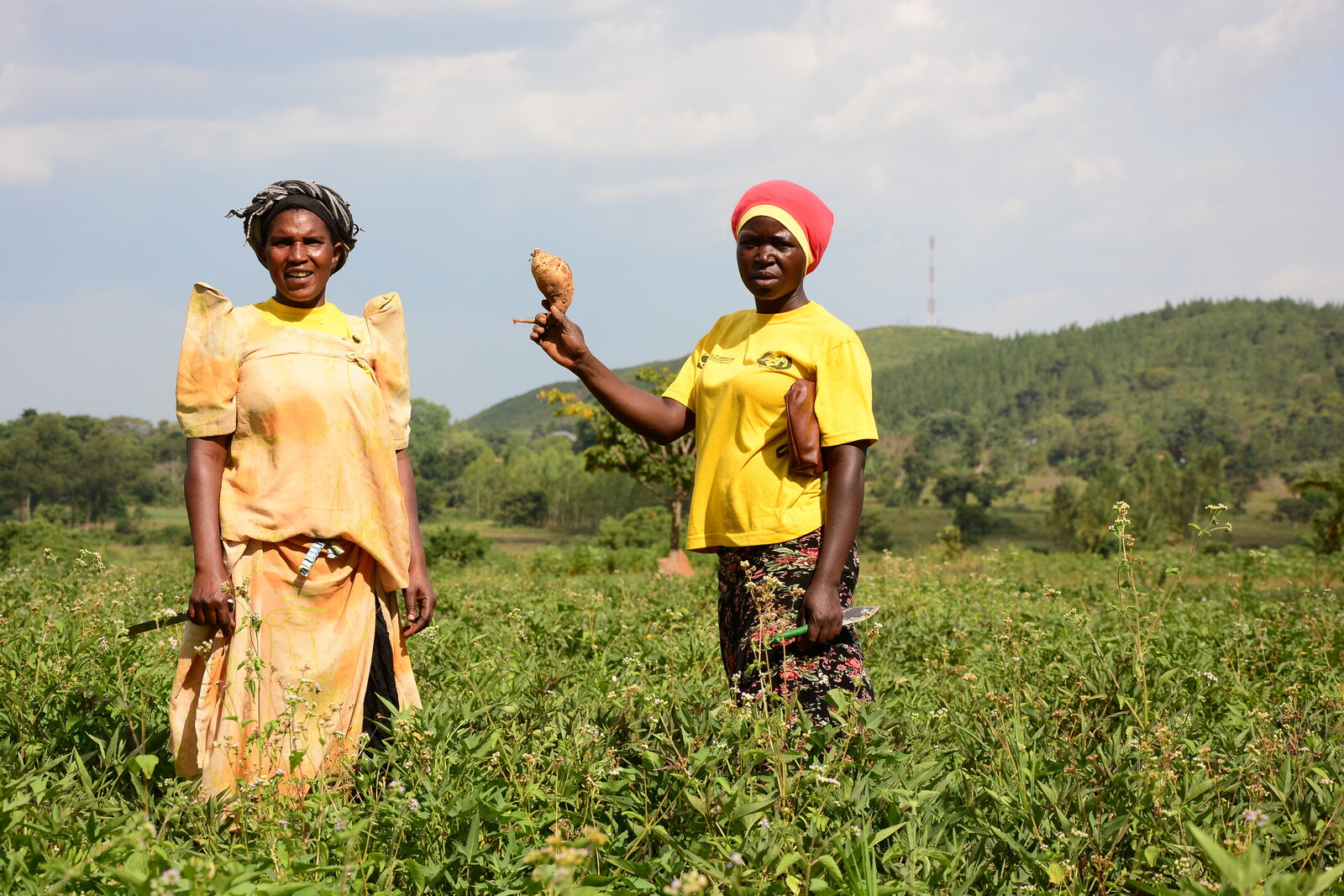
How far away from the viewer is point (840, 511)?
9.64 feet

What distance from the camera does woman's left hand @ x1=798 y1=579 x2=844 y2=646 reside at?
288 cm

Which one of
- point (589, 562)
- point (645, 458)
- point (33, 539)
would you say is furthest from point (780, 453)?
point (33, 539)

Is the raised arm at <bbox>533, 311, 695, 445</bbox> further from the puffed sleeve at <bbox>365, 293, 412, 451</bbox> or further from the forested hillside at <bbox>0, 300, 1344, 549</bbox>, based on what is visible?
the forested hillside at <bbox>0, 300, 1344, 549</bbox>

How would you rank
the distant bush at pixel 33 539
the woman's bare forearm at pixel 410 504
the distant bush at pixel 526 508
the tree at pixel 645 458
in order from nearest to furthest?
the woman's bare forearm at pixel 410 504, the tree at pixel 645 458, the distant bush at pixel 33 539, the distant bush at pixel 526 508

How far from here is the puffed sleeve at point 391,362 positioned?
3.31 metres

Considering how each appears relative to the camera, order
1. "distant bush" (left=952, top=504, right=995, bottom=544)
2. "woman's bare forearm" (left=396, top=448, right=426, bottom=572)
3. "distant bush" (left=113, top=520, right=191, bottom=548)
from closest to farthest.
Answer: "woman's bare forearm" (left=396, top=448, right=426, bottom=572) < "distant bush" (left=113, top=520, right=191, bottom=548) < "distant bush" (left=952, top=504, right=995, bottom=544)

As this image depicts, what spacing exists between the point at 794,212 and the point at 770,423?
0.63 m

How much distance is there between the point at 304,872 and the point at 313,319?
65.7 inches

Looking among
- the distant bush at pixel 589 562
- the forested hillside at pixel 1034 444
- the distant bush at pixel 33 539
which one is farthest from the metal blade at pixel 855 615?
the distant bush at pixel 33 539

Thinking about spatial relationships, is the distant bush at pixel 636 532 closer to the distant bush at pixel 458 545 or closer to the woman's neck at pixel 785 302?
the distant bush at pixel 458 545

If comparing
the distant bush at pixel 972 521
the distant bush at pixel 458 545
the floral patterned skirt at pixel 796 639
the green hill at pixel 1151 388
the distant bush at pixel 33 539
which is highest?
the green hill at pixel 1151 388

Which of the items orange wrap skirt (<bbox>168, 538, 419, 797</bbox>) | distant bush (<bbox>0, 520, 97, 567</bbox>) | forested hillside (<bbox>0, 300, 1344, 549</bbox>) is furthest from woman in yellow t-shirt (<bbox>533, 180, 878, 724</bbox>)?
distant bush (<bbox>0, 520, 97, 567</bbox>)

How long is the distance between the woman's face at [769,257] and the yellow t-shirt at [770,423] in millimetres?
113

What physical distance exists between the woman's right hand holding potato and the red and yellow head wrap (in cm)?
58
